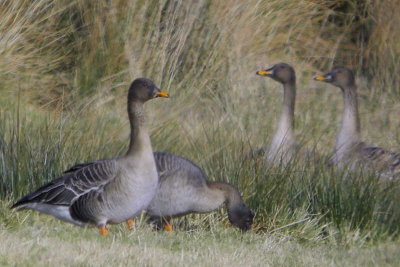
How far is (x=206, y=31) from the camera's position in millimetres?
11234

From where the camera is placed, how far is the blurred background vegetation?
7.29 meters

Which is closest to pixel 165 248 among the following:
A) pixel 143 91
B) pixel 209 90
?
pixel 143 91

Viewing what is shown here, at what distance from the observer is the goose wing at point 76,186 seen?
20.2 ft

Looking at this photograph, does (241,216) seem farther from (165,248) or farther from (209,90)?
(209,90)

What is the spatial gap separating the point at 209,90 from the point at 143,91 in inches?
168

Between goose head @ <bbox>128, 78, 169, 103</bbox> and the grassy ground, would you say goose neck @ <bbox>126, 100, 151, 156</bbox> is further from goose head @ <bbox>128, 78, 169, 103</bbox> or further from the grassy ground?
the grassy ground

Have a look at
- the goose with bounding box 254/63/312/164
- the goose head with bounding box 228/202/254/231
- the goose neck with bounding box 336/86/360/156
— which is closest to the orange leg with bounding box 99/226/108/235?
the goose head with bounding box 228/202/254/231

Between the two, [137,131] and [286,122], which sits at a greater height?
[137,131]

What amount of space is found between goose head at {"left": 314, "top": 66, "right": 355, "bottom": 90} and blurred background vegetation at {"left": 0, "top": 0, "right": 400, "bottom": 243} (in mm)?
678

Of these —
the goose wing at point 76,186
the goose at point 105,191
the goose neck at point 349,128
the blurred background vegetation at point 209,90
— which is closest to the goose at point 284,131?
the blurred background vegetation at point 209,90

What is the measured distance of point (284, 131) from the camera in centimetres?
860

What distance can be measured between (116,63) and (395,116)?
4.13 meters

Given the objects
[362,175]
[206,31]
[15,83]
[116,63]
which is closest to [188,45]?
[206,31]

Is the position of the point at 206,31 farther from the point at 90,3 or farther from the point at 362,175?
the point at 362,175
